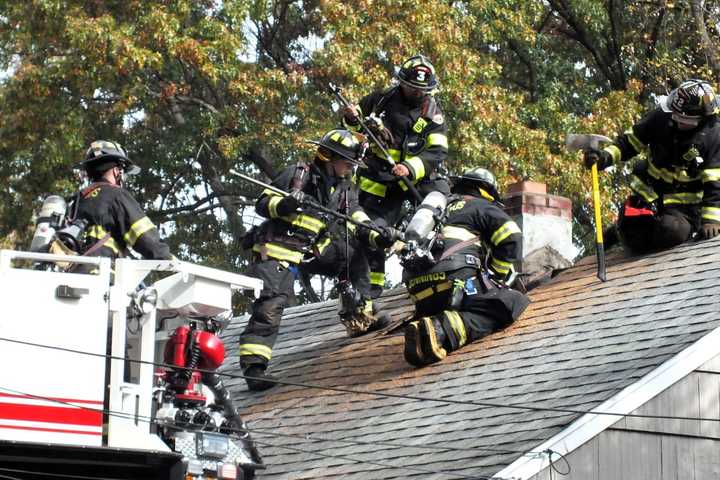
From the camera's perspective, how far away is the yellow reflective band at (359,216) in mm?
13203

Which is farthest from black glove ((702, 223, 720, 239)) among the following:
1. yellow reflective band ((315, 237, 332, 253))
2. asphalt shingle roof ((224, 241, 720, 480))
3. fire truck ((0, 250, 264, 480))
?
fire truck ((0, 250, 264, 480))

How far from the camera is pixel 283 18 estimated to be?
25.7 m

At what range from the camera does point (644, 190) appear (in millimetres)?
13500

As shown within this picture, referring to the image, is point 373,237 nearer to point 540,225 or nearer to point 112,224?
point 540,225

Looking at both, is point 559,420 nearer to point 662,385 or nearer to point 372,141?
point 662,385

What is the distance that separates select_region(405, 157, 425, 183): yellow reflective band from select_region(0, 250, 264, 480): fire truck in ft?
11.9

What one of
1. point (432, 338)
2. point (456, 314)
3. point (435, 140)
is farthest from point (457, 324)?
point (435, 140)

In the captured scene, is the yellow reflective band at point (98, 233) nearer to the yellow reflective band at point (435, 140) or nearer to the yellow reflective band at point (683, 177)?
the yellow reflective band at point (435, 140)

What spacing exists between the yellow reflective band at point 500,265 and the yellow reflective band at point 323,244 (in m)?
1.70

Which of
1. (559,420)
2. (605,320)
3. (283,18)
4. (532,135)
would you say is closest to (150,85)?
(283,18)

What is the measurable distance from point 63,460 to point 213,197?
55.6 feet

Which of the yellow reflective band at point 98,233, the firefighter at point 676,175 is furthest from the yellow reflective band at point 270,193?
the firefighter at point 676,175

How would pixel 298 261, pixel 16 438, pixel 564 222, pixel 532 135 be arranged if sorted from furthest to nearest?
pixel 532 135 < pixel 564 222 < pixel 298 261 < pixel 16 438

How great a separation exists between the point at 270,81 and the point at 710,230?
11567 millimetres
